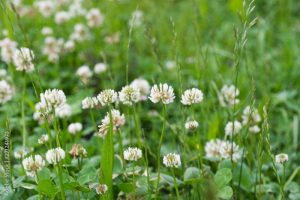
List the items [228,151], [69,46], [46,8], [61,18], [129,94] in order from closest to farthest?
[129,94] < [228,151] < [69,46] < [61,18] < [46,8]

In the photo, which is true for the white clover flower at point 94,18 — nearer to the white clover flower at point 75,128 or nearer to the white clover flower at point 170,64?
the white clover flower at point 170,64

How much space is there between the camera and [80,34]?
3250mm

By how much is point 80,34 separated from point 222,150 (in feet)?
5.49

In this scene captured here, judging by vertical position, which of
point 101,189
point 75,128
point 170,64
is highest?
point 170,64

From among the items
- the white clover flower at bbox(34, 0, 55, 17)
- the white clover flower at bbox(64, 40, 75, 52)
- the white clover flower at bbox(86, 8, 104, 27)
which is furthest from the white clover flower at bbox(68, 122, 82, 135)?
the white clover flower at bbox(34, 0, 55, 17)

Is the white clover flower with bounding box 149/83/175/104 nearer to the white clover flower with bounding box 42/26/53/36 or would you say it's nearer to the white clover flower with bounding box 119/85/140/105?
the white clover flower with bounding box 119/85/140/105

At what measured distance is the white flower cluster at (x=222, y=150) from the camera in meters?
1.81

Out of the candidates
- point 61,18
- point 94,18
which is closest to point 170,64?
point 94,18

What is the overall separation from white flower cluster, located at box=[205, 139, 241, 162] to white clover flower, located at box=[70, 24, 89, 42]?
148 cm

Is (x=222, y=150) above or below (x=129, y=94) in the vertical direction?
below

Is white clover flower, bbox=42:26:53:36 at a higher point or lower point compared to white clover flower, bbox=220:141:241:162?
higher

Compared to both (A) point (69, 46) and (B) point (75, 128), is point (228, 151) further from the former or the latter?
(A) point (69, 46)

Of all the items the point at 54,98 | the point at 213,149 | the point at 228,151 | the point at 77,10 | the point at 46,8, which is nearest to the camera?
the point at 54,98

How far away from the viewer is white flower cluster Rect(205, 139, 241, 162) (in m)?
1.81
